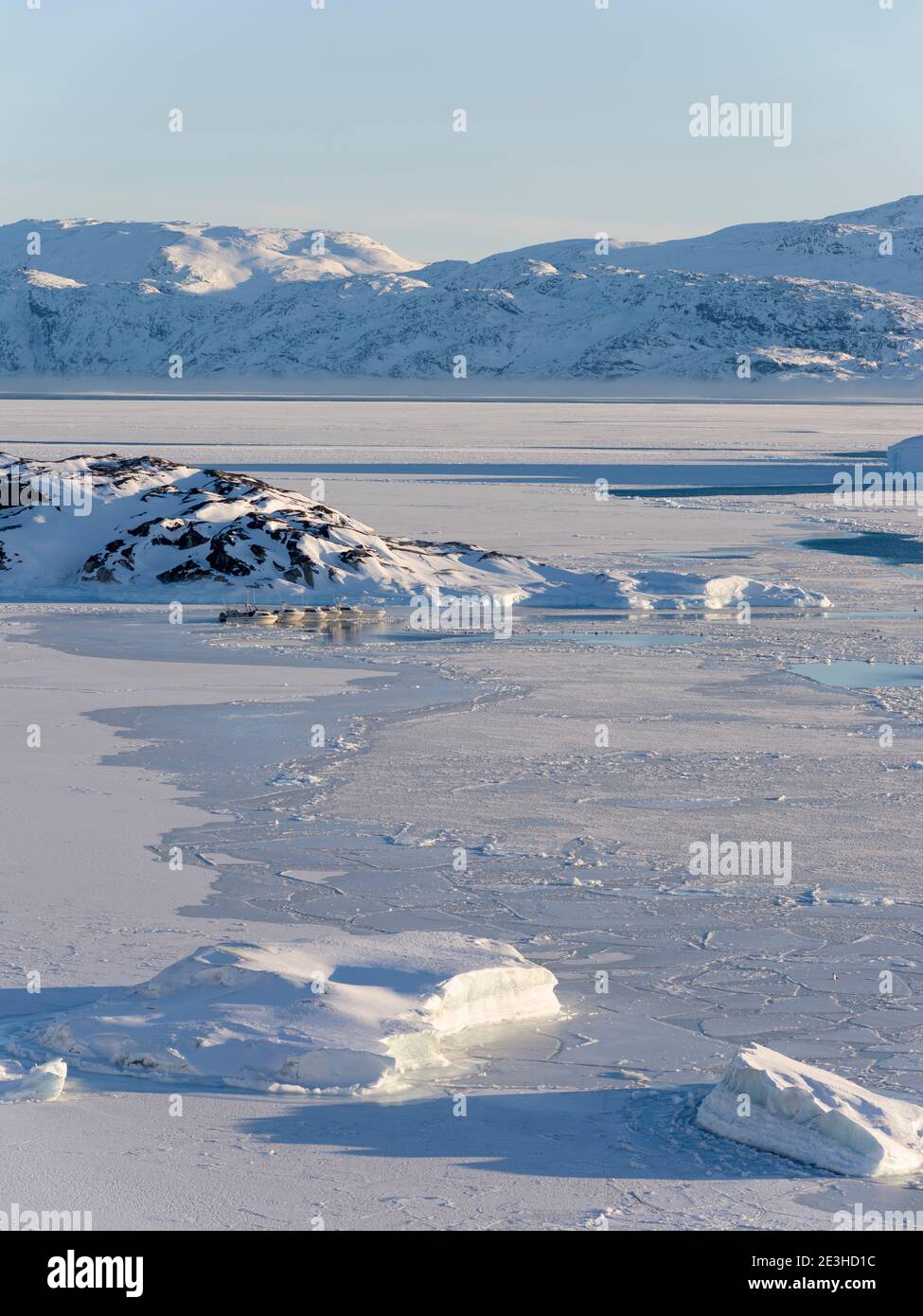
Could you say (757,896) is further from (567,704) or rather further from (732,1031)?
(567,704)

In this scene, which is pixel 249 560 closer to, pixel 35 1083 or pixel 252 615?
pixel 252 615

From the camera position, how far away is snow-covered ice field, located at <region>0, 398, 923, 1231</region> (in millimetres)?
4402

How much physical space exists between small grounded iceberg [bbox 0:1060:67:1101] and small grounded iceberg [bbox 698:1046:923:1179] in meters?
1.85

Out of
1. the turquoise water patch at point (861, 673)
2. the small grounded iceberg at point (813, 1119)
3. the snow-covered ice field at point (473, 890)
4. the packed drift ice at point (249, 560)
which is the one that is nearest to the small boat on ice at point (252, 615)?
the snow-covered ice field at point (473, 890)

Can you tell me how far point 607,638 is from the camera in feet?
46.9

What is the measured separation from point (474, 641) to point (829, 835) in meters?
6.52

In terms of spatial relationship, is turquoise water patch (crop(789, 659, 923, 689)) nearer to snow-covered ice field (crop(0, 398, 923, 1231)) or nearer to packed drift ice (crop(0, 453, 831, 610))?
snow-covered ice field (crop(0, 398, 923, 1231))

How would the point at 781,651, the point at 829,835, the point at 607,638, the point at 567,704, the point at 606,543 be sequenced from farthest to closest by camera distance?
the point at 606,543 → the point at 607,638 → the point at 781,651 → the point at 567,704 → the point at 829,835

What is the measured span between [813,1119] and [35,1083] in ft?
7.27

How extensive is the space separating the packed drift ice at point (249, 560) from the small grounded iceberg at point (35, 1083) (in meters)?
11.8

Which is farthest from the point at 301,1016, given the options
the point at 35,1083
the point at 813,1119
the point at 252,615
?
the point at 252,615

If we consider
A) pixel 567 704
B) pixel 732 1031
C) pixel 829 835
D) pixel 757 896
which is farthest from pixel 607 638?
pixel 732 1031

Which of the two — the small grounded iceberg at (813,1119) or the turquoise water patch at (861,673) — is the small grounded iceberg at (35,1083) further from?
the turquoise water patch at (861,673)

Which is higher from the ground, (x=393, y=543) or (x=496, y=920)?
(x=393, y=543)
